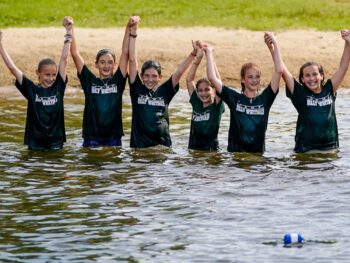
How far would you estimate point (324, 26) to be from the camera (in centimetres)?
2792

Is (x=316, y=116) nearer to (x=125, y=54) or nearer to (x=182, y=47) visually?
(x=125, y=54)

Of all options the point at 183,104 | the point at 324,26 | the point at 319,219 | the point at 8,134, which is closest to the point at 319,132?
the point at 319,219

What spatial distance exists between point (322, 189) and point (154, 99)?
10.3 ft

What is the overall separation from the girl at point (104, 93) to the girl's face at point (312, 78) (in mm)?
2346

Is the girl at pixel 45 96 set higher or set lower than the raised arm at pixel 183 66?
lower

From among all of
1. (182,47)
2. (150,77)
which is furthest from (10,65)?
(182,47)

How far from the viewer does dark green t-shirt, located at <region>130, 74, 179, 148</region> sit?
1675cm

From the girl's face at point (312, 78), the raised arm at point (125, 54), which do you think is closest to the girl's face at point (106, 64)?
the raised arm at point (125, 54)

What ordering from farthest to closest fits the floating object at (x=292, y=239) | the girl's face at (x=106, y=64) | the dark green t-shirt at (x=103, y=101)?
the dark green t-shirt at (x=103, y=101)
the girl's face at (x=106, y=64)
the floating object at (x=292, y=239)

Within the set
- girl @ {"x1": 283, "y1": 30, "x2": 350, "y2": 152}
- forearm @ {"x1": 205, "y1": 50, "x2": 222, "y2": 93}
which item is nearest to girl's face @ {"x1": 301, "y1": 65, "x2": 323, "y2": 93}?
girl @ {"x1": 283, "y1": 30, "x2": 350, "y2": 152}

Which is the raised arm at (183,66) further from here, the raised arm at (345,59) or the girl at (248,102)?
the raised arm at (345,59)

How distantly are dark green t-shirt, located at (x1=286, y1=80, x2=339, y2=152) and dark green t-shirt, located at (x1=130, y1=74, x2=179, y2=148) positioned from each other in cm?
164

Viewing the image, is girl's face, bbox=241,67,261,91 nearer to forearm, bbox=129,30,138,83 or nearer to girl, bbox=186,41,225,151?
girl, bbox=186,41,225,151

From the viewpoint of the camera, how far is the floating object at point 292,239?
39.7 feet
